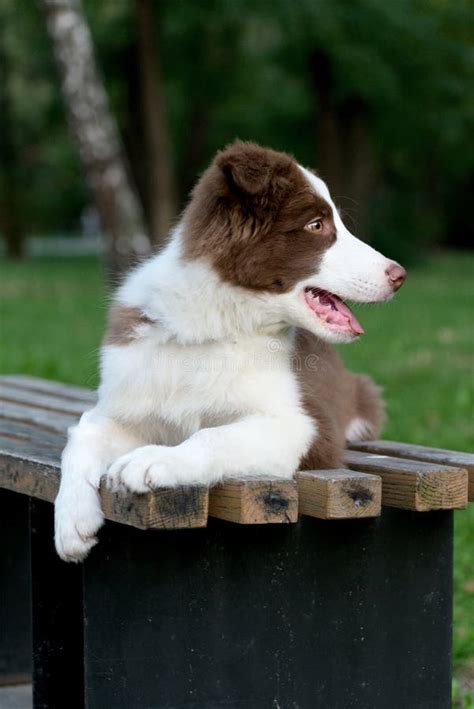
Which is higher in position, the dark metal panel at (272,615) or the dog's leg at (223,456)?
the dog's leg at (223,456)

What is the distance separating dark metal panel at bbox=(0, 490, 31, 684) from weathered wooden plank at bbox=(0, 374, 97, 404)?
0.72 meters

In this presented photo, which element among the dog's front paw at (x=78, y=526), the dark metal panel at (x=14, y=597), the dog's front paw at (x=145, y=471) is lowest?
the dark metal panel at (x=14, y=597)

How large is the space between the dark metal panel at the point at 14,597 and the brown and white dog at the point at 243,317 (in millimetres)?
1053

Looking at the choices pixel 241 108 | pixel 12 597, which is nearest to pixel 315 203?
pixel 12 597

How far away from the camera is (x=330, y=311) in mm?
3656

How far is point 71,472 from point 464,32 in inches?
948

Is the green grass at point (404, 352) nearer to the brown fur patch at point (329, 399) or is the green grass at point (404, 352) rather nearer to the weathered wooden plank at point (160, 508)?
the brown fur patch at point (329, 399)

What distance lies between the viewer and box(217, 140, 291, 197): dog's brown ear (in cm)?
350

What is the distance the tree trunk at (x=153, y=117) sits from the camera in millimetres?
22453

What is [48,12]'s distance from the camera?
46.6 feet

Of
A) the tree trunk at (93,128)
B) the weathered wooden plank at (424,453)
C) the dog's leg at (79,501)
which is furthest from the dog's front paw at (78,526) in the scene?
the tree trunk at (93,128)

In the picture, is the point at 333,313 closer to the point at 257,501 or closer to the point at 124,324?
the point at 124,324

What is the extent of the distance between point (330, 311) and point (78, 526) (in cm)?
102

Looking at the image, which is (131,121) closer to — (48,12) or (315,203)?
(48,12)
